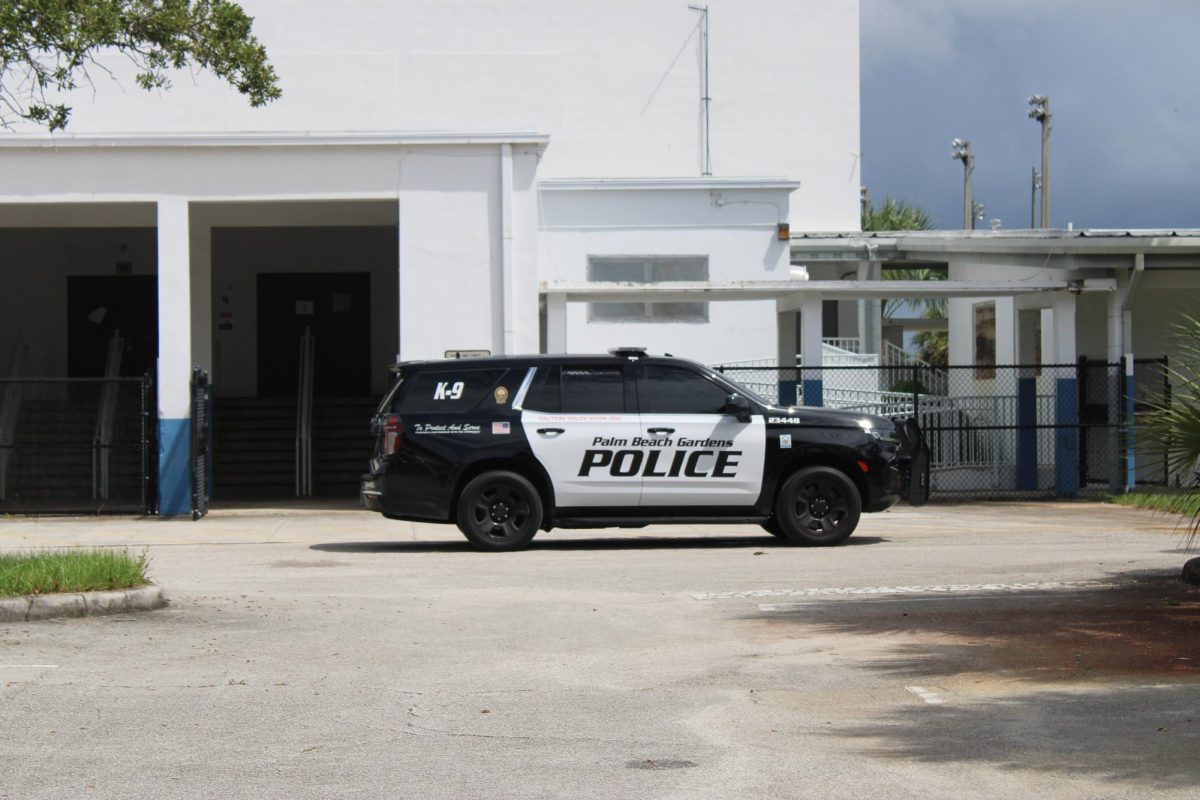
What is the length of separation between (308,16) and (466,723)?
1116 inches

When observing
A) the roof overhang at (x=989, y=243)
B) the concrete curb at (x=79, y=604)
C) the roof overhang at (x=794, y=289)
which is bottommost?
the concrete curb at (x=79, y=604)

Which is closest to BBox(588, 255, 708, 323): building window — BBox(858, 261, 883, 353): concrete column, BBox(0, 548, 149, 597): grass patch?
BBox(858, 261, 883, 353): concrete column

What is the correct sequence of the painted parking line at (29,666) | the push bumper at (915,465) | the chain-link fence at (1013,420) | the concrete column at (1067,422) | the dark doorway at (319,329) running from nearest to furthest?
the painted parking line at (29,666)
the push bumper at (915,465)
the chain-link fence at (1013,420)
the concrete column at (1067,422)
the dark doorway at (319,329)

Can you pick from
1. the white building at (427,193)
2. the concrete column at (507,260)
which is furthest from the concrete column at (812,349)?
the concrete column at (507,260)

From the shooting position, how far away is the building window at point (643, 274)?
26828 millimetres

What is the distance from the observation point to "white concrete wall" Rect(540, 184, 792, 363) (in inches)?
1051

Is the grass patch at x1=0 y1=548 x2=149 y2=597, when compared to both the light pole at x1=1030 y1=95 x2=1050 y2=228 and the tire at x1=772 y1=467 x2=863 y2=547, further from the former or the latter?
the light pole at x1=1030 y1=95 x2=1050 y2=228

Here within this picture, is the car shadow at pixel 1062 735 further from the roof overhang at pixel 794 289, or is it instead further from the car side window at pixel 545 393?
the roof overhang at pixel 794 289

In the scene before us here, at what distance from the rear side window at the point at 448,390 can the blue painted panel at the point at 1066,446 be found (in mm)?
11256

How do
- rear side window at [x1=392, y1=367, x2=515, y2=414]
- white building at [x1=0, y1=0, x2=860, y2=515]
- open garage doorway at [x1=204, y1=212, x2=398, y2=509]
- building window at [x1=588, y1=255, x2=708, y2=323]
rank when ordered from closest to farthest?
rear side window at [x1=392, y1=367, x2=515, y2=414] < white building at [x1=0, y1=0, x2=860, y2=515] < building window at [x1=588, y1=255, x2=708, y2=323] < open garage doorway at [x1=204, y1=212, x2=398, y2=509]

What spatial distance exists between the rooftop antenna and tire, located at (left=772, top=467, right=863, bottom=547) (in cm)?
1866

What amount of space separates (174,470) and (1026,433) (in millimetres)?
12644

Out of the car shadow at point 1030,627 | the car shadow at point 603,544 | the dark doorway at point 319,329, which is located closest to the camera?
the car shadow at point 1030,627

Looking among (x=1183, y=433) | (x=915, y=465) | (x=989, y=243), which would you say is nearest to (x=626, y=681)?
(x=1183, y=433)
